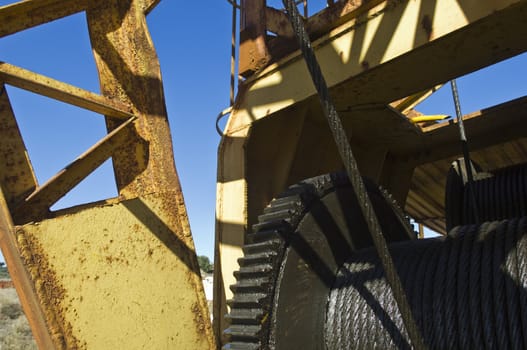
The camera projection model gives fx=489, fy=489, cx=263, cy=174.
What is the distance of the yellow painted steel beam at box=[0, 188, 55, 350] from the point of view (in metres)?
2.12

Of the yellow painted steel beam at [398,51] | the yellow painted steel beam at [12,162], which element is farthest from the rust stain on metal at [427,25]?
the yellow painted steel beam at [12,162]

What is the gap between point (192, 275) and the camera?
269 cm

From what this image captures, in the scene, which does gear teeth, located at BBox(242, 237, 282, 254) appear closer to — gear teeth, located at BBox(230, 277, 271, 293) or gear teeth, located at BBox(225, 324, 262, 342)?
gear teeth, located at BBox(230, 277, 271, 293)

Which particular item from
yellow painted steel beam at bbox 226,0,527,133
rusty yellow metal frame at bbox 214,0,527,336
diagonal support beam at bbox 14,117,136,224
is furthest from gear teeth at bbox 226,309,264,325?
yellow painted steel beam at bbox 226,0,527,133

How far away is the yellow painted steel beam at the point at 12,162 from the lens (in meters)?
2.25

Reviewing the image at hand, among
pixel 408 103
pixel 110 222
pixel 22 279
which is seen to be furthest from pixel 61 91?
pixel 408 103

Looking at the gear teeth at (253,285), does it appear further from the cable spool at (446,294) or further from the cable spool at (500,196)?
the cable spool at (500,196)

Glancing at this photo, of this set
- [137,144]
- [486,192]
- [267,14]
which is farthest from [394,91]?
[137,144]

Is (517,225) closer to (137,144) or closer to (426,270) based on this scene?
(426,270)

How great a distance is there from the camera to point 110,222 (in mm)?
2445

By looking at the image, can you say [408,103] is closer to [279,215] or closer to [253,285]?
[279,215]

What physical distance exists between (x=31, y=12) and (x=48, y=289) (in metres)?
1.37

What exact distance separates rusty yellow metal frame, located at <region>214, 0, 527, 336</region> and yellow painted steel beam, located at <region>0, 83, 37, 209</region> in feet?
5.45

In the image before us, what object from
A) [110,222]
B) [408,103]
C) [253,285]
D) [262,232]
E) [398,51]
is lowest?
[253,285]
